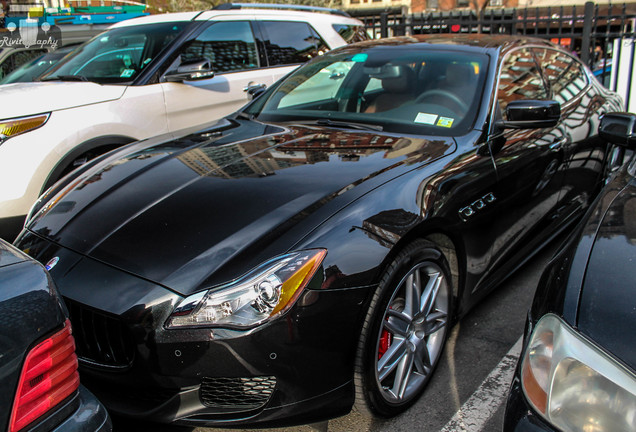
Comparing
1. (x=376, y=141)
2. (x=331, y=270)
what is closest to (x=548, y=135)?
(x=376, y=141)

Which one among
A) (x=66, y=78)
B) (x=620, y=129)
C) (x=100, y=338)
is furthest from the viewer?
(x=66, y=78)

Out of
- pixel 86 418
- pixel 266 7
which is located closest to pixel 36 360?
pixel 86 418

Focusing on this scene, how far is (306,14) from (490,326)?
4509 millimetres

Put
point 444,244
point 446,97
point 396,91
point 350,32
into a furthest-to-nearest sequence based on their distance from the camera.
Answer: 1. point 350,32
2. point 396,91
3. point 446,97
4. point 444,244

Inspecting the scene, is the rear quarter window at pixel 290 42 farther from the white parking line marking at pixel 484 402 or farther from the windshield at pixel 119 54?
the white parking line marking at pixel 484 402

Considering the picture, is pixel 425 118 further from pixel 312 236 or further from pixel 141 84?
pixel 141 84

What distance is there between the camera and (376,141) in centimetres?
306

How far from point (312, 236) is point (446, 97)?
158 cm

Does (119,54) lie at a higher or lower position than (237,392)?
higher

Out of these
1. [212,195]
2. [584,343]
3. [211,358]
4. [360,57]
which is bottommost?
[211,358]

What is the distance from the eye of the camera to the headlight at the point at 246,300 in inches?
79.2

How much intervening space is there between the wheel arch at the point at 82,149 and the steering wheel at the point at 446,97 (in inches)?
96.9

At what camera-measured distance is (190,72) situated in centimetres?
496

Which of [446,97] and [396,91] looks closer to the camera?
[446,97]
